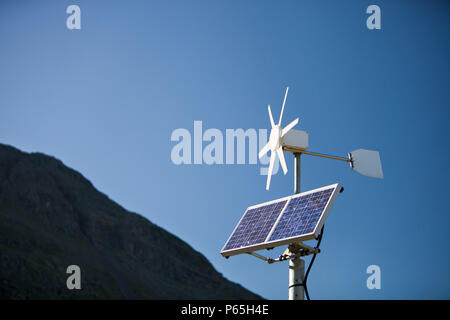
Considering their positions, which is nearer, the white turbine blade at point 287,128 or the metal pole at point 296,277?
the metal pole at point 296,277

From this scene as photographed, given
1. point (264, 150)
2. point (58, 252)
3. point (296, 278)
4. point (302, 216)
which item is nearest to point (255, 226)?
point (302, 216)

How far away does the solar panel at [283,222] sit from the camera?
752 inches

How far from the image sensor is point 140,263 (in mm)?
195375

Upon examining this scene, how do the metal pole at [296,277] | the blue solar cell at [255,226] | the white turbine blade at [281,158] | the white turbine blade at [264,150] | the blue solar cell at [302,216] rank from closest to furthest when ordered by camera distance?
the blue solar cell at [302,216]
the metal pole at [296,277]
the blue solar cell at [255,226]
the white turbine blade at [281,158]
the white turbine blade at [264,150]

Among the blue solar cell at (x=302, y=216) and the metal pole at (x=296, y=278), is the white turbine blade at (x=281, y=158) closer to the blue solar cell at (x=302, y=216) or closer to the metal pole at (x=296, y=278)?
the blue solar cell at (x=302, y=216)

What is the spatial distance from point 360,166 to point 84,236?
168180 mm

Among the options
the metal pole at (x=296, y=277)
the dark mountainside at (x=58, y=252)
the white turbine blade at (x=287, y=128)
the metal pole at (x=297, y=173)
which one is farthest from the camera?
the dark mountainside at (x=58, y=252)

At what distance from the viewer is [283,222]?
2038 centimetres

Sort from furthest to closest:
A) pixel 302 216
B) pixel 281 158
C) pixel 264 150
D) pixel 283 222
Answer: pixel 264 150 < pixel 281 158 < pixel 283 222 < pixel 302 216

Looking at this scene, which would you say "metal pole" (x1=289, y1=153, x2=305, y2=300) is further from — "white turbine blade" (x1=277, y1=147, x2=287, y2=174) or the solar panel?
"white turbine blade" (x1=277, y1=147, x2=287, y2=174)

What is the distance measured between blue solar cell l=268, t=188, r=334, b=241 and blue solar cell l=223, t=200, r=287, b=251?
18.8 inches

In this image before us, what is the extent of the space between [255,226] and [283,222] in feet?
4.94

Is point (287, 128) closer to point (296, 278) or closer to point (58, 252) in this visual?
point (296, 278)

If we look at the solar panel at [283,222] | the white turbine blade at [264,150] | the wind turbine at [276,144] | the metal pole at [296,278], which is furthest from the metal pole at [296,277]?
the white turbine blade at [264,150]
